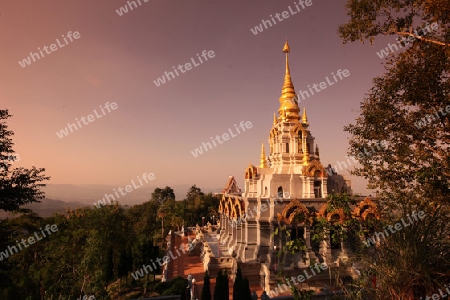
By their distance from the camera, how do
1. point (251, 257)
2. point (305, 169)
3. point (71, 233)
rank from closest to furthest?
point (251, 257)
point (71, 233)
point (305, 169)

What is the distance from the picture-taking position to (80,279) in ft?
39.9

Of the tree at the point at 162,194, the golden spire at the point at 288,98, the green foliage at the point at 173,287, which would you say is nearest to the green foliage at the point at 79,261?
the green foliage at the point at 173,287

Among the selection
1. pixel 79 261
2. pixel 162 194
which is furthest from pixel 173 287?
pixel 162 194

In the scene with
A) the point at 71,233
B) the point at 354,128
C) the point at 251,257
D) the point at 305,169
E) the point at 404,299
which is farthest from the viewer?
the point at 305,169

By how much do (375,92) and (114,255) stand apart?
1831 centimetres

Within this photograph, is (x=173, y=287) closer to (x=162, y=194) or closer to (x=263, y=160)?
(x=263, y=160)

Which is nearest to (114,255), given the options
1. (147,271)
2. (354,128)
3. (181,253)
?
(147,271)

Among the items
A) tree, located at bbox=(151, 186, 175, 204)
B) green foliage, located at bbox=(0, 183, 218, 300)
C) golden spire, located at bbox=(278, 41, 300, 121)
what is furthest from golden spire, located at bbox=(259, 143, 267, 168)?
tree, located at bbox=(151, 186, 175, 204)

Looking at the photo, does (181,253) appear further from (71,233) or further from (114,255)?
(71,233)

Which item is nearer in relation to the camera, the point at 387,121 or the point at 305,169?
the point at 387,121

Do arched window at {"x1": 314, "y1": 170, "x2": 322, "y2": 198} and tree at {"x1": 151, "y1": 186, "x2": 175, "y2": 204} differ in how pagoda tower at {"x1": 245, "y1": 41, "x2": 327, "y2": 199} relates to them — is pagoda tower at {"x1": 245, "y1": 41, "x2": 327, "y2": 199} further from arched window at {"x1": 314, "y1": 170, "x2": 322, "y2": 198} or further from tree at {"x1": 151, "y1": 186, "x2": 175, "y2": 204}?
tree at {"x1": 151, "y1": 186, "x2": 175, "y2": 204}

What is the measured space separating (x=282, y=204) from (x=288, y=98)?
12444mm

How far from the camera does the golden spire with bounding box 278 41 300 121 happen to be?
952 inches

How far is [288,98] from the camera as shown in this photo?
2478 cm
